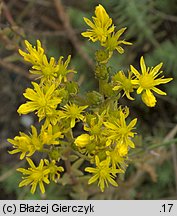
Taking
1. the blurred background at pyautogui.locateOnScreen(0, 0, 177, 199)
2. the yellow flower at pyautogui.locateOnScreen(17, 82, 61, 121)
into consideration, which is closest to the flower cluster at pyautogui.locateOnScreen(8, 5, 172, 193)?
the yellow flower at pyautogui.locateOnScreen(17, 82, 61, 121)

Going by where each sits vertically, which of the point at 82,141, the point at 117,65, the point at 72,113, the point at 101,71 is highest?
the point at 117,65

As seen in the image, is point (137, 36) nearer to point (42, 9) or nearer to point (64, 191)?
point (42, 9)

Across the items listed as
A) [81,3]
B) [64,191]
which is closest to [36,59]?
[64,191]

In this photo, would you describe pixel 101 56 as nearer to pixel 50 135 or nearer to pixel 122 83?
pixel 122 83

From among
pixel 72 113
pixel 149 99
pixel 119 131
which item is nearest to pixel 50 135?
pixel 72 113

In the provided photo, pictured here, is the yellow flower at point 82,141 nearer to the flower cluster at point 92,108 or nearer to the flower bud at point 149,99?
the flower cluster at point 92,108

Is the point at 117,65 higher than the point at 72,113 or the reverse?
higher
